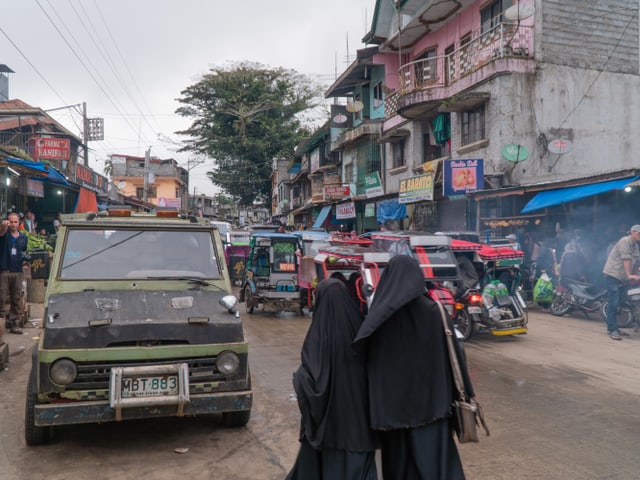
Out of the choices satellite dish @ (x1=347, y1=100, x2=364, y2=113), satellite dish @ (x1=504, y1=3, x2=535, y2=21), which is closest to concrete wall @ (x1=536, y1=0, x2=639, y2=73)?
satellite dish @ (x1=504, y1=3, x2=535, y2=21)

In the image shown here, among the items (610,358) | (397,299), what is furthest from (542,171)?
(397,299)

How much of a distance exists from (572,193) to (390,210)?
1242 centimetres

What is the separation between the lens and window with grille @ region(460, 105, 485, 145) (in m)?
18.6

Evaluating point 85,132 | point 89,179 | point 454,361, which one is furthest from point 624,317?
point 85,132

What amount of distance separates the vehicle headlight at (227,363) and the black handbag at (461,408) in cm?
233

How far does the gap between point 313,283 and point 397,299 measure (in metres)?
10.7

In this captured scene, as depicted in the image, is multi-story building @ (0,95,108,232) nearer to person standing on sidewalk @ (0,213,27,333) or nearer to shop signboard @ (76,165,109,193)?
shop signboard @ (76,165,109,193)

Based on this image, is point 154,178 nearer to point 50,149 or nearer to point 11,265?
point 50,149

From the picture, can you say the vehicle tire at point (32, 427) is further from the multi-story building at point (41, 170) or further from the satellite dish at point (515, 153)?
the satellite dish at point (515, 153)

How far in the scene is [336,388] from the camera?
3.08 meters

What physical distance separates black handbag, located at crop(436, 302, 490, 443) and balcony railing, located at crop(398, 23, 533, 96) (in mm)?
16354

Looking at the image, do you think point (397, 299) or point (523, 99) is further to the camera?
point (523, 99)

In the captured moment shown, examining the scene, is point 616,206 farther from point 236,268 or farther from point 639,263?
point 236,268

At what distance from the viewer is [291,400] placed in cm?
Result: 642
